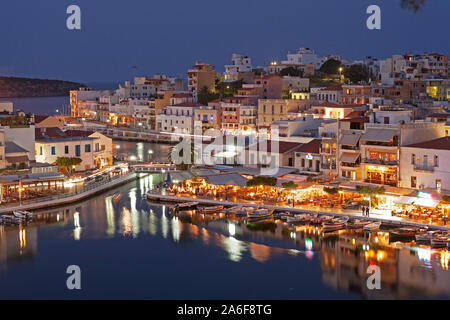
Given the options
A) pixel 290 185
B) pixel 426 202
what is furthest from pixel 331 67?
Result: pixel 426 202

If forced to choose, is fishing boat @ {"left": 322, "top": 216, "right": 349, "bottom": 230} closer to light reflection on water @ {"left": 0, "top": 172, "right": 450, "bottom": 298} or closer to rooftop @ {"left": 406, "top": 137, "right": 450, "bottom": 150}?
light reflection on water @ {"left": 0, "top": 172, "right": 450, "bottom": 298}

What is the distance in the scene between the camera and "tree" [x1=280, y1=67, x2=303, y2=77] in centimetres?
5941

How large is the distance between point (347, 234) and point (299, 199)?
379 cm

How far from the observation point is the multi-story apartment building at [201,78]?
56.6 meters

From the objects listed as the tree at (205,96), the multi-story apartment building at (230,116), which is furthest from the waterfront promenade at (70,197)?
the tree at (205,96)

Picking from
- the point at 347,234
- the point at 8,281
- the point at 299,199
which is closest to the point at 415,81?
the point at 299,199

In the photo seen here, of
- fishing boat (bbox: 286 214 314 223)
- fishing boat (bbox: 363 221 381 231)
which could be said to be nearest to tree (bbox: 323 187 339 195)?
fishing boat (bbox: 286 214 314 223)

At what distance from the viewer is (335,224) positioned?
824 inches

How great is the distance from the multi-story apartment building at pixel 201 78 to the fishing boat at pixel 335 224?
1451 inches

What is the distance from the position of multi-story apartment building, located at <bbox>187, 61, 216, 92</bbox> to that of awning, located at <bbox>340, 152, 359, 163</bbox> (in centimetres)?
3195

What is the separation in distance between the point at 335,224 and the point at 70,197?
11.0 meters

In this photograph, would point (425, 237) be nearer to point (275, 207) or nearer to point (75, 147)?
point (275, 207)

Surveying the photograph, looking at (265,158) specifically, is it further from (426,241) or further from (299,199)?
(426,241)

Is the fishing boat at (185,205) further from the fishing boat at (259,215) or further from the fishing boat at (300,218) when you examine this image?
the fishing boat at (300,218)
